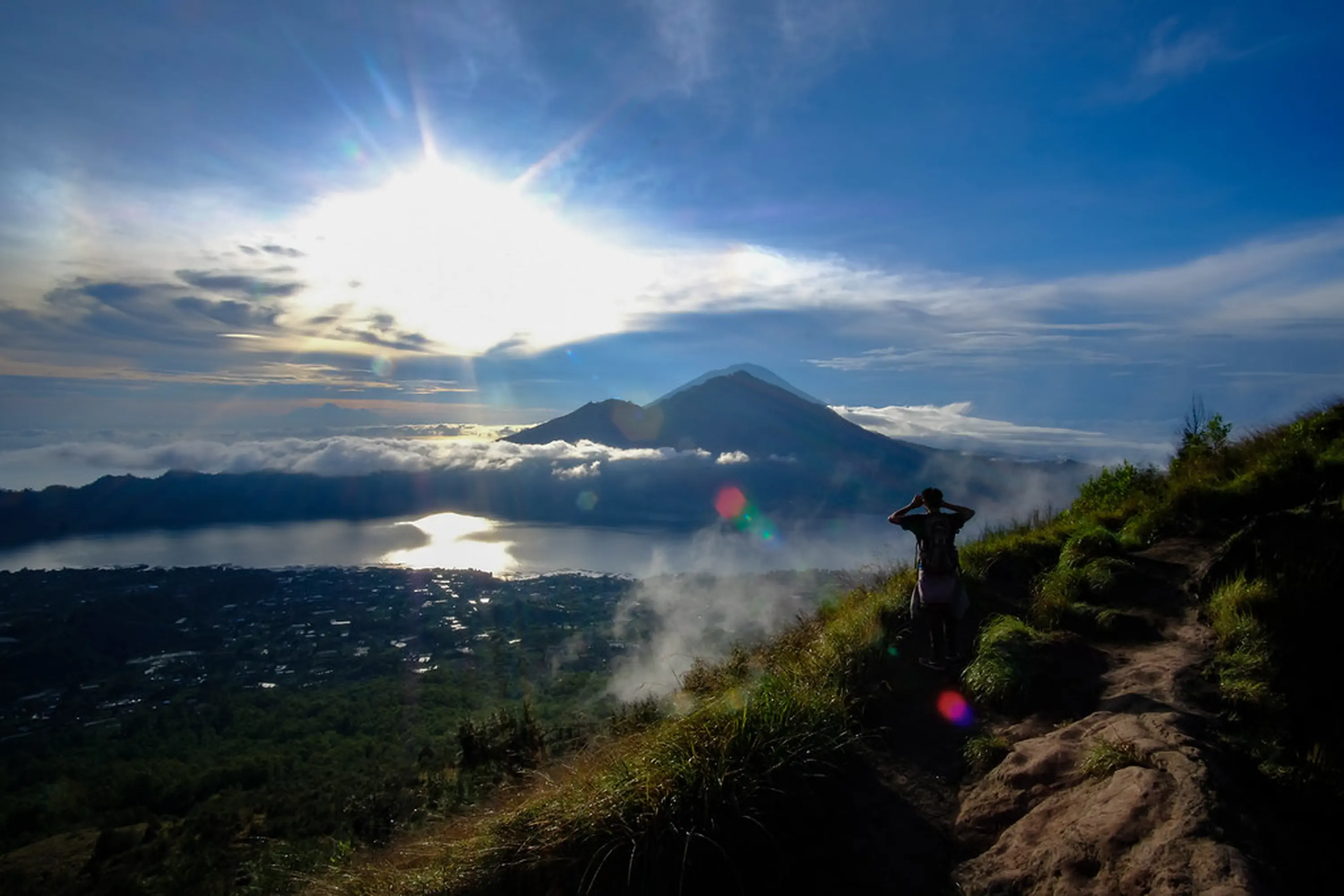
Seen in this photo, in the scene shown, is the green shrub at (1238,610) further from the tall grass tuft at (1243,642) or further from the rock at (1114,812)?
the rock at (1114,812)

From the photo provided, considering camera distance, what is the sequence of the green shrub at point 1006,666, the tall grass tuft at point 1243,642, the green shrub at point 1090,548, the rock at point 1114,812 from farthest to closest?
the green shrub at point 1090,548 < the green shrub at point 1006,666 < the tall grass tuft at point 1243,642 < the rock at point 1114,812

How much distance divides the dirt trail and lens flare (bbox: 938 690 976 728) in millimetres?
497

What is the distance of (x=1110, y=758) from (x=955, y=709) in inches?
70.2

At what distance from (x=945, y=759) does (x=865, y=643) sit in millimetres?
1614

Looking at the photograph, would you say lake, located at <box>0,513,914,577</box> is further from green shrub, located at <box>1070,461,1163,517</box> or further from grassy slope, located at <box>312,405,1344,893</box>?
grassy slope, located at <box>312,405,1344,893</box>

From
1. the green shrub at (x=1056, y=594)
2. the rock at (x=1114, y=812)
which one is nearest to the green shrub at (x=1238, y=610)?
the rock at (x=1114, y=812)

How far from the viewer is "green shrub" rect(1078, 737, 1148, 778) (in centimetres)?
425

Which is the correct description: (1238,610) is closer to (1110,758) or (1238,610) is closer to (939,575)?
(939,575)

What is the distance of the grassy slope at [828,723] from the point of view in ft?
14.5

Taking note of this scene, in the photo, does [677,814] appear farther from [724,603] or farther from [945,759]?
[724,603]

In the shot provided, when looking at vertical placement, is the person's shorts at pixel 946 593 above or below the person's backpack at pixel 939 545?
below

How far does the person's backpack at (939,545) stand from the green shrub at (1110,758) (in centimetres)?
233

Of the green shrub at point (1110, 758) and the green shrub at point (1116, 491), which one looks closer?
the green shrub at point (1110, 758)

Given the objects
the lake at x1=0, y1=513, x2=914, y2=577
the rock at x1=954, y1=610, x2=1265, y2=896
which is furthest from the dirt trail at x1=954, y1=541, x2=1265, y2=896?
the lake at x1=0, y1=513, x2=914, y2=577
